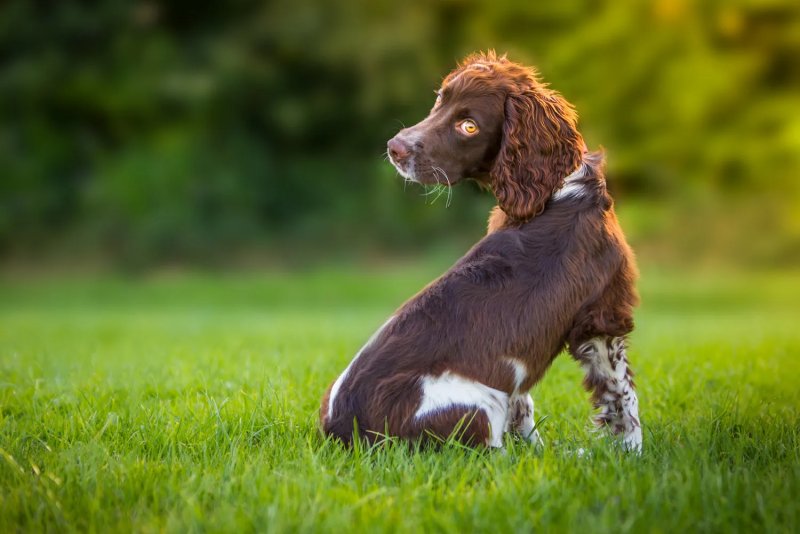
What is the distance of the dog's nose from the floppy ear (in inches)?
17.1

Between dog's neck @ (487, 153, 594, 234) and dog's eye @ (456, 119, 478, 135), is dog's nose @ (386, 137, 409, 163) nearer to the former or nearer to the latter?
dog's eye @ (456, 119, 478, 135)

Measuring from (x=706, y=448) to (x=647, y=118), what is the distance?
1678 cm

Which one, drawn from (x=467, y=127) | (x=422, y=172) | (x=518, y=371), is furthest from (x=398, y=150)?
(x=518, y=371)

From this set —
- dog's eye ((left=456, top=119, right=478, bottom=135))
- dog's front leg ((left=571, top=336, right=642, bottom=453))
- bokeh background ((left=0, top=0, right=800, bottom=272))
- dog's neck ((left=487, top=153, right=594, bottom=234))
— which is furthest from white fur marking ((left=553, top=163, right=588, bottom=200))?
bokeh background ((left=0, top=0, right=800, bottom=272))

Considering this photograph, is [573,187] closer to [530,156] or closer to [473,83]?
[530,156]

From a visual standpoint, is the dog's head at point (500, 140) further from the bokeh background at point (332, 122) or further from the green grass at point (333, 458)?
the bokeh background at point (332, 122)

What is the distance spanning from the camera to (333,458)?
10.2 feet

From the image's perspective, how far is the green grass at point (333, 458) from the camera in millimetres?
2502

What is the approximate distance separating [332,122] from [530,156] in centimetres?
1765

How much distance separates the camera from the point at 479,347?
3176 millimetres

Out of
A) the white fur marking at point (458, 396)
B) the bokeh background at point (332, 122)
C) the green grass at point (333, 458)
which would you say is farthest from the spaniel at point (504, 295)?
the bokeh background at point (332, 122)

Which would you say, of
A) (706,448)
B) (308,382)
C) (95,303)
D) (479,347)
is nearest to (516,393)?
(479,347)

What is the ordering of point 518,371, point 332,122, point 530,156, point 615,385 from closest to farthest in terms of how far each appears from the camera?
point 518,371 → point 615,385 → point 530,156 → point 332,122

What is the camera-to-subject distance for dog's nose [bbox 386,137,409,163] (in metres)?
3.59
